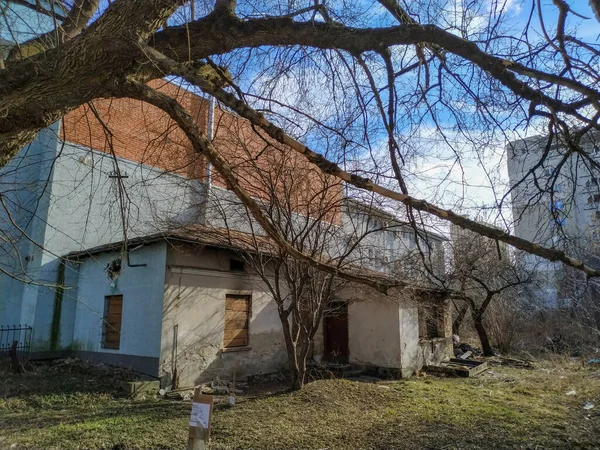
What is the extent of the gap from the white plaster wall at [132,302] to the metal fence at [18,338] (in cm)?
122

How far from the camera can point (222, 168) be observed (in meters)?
3.57

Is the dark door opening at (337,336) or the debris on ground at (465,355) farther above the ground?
the dark door opening at (337,336)

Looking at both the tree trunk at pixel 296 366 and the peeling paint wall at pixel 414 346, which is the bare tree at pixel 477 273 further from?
the tree trunk at pixel 296 366

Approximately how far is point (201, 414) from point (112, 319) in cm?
861

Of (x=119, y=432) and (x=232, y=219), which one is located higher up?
(x=232, y=219)

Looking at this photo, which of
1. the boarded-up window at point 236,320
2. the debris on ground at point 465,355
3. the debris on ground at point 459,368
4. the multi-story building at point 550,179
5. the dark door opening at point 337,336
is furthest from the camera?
the debris on ground at point 465,355

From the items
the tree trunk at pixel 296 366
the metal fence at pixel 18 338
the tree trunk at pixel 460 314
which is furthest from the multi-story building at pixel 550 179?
the tree trunk at pixel 460 314

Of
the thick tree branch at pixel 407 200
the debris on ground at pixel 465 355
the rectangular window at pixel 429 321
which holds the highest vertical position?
the thick tree branch at pixel 407 200

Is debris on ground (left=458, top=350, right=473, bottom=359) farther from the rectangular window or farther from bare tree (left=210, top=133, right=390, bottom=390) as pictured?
bare tree (left=210, top=133, right=390, bottom=390)

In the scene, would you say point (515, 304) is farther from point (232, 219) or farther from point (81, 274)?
point (81, 274)

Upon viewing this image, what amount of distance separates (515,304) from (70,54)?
22.1 metres

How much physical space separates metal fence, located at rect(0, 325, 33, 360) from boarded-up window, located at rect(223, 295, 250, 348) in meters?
5.84

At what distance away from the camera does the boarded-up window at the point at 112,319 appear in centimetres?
1164

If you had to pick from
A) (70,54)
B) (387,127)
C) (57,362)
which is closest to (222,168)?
(70,54)
